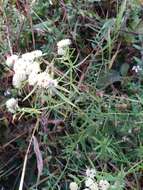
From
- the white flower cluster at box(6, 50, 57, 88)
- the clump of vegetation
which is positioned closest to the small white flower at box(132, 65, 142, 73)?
the clump of vegetation

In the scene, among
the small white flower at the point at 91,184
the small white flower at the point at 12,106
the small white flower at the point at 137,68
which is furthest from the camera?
the small white flower at the point at 137,68

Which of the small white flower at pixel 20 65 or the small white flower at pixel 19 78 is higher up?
the small white flower at pixel 20 65

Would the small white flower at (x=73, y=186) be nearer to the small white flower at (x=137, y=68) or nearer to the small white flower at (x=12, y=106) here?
the small white flower at (x=12, y=106)

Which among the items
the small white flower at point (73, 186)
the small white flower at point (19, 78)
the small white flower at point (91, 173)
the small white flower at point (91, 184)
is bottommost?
the small white flower at point (73, 186)

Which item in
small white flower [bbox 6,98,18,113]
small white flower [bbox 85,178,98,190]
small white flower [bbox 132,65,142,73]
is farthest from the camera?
small white flower [bbox 132,65,142,73]

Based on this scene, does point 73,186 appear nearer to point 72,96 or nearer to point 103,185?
point 103,185

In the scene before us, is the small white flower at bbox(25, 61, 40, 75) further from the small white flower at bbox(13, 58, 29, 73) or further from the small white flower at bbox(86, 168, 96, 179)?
the small white flower at bbox(86, 168, 96, 179)

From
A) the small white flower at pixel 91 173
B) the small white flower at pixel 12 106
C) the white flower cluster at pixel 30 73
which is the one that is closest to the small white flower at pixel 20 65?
the white flower cluster at pixel 30 73
